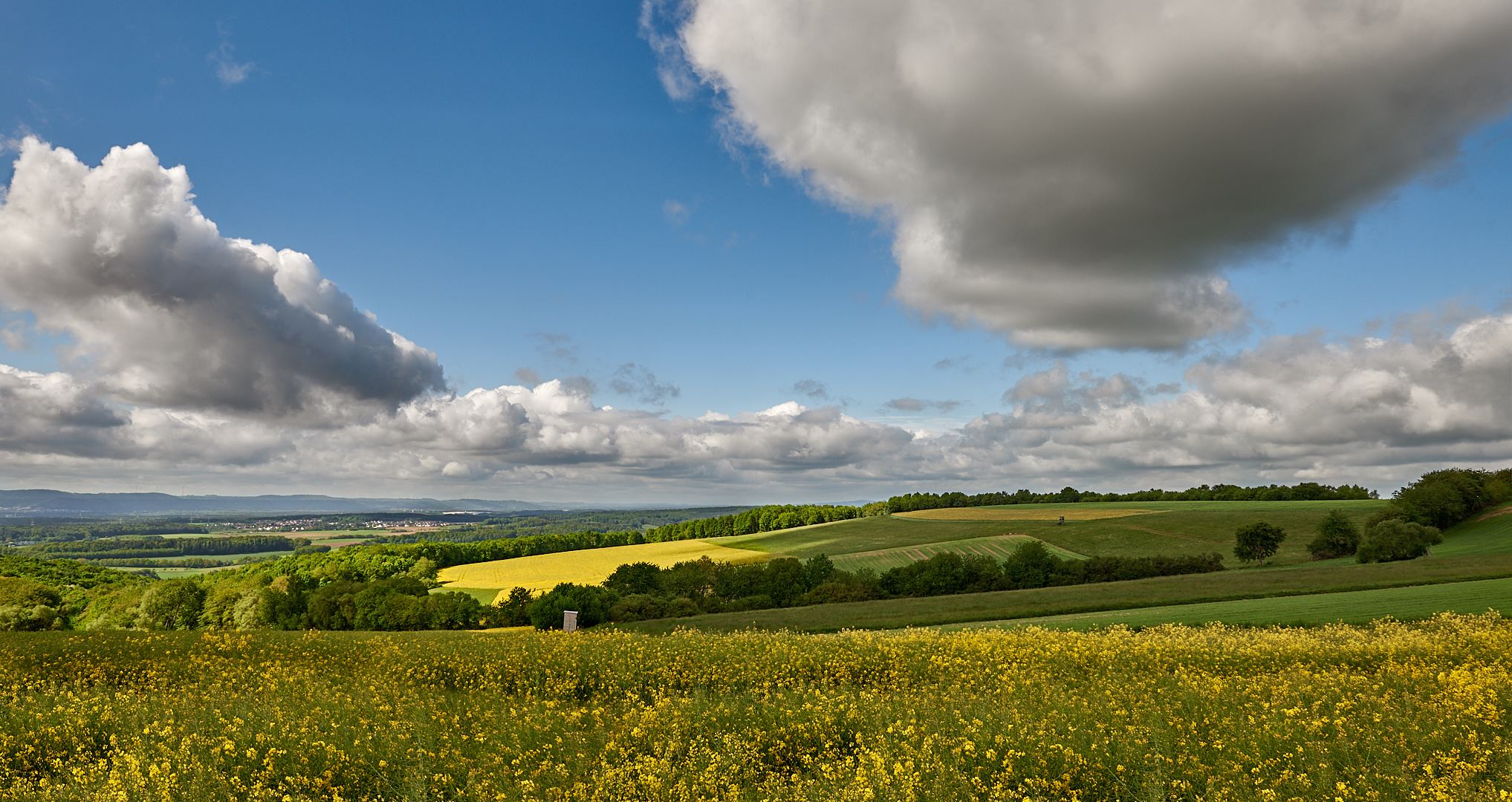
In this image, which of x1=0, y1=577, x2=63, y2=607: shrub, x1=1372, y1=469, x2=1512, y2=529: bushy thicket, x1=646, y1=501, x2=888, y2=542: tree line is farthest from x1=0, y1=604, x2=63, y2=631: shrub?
x1=1372, y1=469, x2=1512, y2=529: bushy thicket

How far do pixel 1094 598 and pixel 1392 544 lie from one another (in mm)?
37995

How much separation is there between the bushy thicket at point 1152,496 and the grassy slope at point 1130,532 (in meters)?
14.1

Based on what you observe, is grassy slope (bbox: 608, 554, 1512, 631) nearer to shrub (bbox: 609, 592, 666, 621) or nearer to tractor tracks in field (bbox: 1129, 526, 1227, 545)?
shrub (bbox: 609, 592, 666, 621)

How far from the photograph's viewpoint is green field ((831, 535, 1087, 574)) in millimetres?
69062

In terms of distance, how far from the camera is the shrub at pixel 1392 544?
55.3 metres

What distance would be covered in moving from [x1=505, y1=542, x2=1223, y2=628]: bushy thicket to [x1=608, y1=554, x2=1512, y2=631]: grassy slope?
12698 millimetres

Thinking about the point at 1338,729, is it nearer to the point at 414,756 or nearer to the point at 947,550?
→ the point at 414,756

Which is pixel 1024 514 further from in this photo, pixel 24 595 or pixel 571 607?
pixel 24 595

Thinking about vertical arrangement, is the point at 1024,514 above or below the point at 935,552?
above

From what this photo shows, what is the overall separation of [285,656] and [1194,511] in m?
99.0

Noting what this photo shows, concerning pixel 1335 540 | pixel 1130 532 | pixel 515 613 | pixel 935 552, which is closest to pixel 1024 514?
pixel 1130 532

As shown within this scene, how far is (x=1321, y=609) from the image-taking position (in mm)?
27953

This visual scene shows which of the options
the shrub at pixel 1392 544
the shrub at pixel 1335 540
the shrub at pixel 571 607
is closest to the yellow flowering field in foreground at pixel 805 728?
the shrub at pixel 571 607

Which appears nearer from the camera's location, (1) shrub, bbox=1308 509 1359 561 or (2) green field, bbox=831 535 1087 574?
(1) shrub, bbox=1308 509 1359 561
